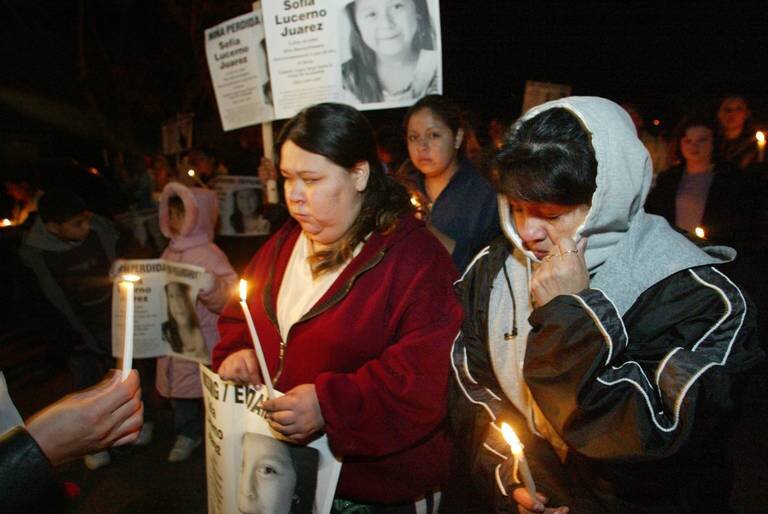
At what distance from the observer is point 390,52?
121 inches

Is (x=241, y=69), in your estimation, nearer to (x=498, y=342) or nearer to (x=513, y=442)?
→ (x=498, y=342)

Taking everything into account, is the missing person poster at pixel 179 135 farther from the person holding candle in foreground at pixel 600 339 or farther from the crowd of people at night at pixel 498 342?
the person holding candle in foreground at pixel 600 339

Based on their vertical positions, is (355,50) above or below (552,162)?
above

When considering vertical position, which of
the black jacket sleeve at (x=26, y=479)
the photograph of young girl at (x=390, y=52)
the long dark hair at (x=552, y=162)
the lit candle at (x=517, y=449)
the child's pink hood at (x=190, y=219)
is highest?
the photograph of young girl at (x=390, y=52)

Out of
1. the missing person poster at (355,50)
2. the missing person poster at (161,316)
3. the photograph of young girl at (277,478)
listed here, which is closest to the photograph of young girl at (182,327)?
the missing person poster at (161,316)

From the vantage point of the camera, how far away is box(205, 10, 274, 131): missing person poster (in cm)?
367

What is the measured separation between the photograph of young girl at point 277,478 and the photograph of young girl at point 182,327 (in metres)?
2.12

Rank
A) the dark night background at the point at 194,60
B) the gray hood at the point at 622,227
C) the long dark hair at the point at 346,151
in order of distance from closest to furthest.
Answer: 1. the gray hood at the point at 622,227
2. the long dark hair at the point at 346,151
3. the dark night background at the point at 194,60

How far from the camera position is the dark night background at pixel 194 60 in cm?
1567

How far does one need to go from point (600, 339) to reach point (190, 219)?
360 cm

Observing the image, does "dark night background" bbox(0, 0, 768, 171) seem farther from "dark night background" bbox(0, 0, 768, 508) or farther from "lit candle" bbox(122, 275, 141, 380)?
"lit candle" bbox(122, 275, 141, 380)

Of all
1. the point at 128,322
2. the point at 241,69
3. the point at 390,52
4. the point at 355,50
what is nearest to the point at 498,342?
the point at 128,322

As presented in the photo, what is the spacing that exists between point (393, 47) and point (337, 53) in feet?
1.10

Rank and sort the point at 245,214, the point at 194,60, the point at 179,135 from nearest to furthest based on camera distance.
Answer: the point at 245,214, the point at 179,135, the point at 194,60
